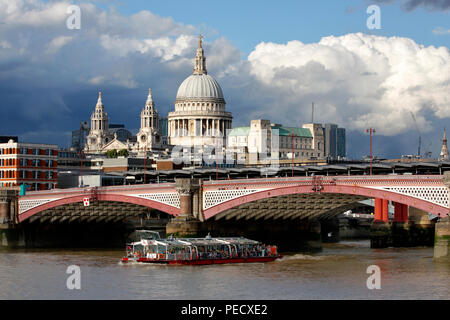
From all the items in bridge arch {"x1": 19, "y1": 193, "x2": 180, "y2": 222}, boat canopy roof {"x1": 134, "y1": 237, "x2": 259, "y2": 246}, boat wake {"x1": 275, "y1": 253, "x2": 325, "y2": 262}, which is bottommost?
boat wake {"x1": 275, "y1": 253, "x2": 325, "y2": 262}

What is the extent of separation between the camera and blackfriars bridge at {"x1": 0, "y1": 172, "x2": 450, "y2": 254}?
6762 cm

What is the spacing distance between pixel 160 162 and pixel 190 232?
234 feet

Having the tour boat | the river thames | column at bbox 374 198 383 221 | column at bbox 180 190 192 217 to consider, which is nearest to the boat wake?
the river thames

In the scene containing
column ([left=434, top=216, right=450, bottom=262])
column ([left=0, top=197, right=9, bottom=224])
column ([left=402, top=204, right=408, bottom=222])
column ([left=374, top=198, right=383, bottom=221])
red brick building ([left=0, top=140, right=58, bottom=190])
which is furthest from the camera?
red brick building ([left=0, top=140, right=58, bottom=190])

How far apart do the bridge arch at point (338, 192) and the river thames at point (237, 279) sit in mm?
3952

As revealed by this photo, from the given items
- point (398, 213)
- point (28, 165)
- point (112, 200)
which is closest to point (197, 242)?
point (112, 200)

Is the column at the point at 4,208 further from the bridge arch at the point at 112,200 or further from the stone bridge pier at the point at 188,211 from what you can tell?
the stone bridge pier at the point at 188,211

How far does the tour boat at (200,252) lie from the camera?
70.1m

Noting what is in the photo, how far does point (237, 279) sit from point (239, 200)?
1982 centimetres

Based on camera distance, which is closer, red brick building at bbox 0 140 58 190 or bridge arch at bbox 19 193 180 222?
bridge arch at bbox 19 193 180 222

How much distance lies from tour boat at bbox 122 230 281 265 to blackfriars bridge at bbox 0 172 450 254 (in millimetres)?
5466

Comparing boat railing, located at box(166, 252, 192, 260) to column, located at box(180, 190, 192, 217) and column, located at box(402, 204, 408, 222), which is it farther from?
column, located at box(402, 204, 408, 222)
